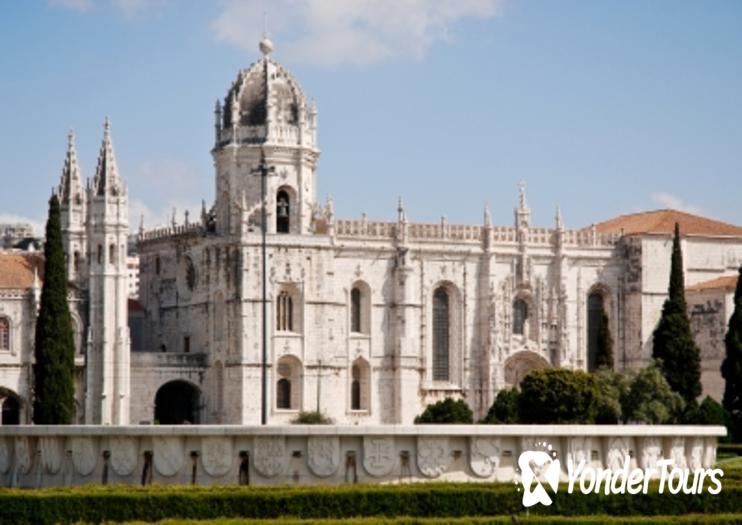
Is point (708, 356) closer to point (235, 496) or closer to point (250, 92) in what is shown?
point (250, 92)

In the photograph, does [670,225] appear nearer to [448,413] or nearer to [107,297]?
[448,413]

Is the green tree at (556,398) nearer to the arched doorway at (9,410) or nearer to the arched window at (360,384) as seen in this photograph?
the arched window at (360,384)

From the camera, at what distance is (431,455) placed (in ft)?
156

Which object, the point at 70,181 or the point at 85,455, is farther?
the point at 70,181

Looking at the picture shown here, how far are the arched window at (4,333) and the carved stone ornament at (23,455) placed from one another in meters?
32.7

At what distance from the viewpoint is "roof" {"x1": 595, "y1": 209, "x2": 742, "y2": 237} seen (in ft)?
313

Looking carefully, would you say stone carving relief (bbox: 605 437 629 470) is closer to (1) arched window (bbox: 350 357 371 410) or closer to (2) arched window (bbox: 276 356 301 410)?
(2) arched window (bbox: 276 356 301 410)

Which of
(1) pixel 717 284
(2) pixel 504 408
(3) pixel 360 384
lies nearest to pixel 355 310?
(3) pixel 360 384

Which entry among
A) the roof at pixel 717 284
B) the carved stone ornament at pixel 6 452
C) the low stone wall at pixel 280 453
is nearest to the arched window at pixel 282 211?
the roof at pixel 717 284

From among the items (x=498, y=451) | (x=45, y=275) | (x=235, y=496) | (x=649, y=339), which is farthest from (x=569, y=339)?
(x=235, y=496)

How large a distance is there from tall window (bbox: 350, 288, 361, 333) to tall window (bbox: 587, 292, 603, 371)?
1328 cm

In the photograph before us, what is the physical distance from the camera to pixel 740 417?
7862 cm

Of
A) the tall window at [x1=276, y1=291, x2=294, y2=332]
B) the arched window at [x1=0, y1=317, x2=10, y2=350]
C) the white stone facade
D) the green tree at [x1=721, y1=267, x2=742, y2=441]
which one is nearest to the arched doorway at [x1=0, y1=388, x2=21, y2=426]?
the arched window at [x1=0, y1=317, x2=10, y2=350]

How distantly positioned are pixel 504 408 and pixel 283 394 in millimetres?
9755
